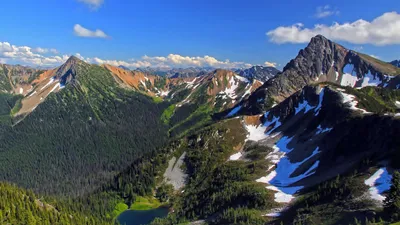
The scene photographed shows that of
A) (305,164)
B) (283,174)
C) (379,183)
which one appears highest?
(305,164)

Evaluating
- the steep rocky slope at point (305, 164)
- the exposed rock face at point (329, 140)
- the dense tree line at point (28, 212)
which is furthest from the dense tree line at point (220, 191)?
the dense tree line at point (28, 212)

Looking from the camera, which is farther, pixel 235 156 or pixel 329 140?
pixel 235 156

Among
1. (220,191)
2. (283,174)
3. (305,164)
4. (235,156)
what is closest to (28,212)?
(220,191)

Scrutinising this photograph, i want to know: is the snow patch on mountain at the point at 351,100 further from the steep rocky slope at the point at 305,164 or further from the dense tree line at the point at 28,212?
the dense tree line at the point at 28,212

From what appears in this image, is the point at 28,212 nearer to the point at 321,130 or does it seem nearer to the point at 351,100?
the point at 321,130

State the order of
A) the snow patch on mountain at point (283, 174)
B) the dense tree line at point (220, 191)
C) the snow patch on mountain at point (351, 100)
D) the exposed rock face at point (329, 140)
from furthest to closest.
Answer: the snow patch on mountain at point (351, 100), the snow patch on mountain at point (283, 174), the exposed rock face at point (329, 140), the dense tree line at point (220, 191)

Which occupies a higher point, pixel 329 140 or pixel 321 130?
pixel 321 130

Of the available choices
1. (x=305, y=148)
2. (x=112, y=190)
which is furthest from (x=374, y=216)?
(x=112, y=190)

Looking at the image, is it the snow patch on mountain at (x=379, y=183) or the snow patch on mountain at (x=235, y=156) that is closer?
the snow patch on mountain at (x=379, y=183)

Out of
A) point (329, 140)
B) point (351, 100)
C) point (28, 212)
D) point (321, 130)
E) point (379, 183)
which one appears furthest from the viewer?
point (351, 100)

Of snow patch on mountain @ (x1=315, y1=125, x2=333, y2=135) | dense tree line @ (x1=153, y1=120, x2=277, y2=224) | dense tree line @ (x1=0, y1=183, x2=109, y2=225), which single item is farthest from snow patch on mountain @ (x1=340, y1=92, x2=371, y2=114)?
dense tree line @ (x1=0, y1=183, x2=109, y2=225)
